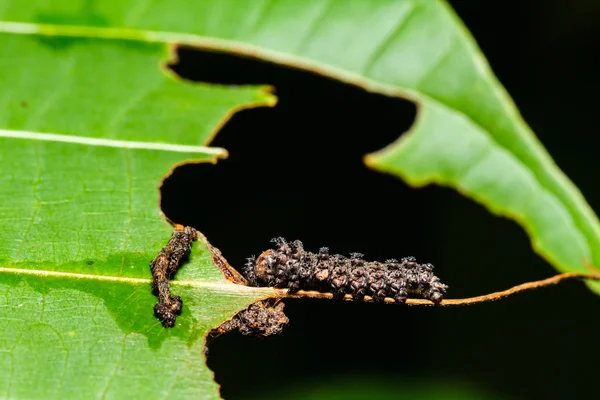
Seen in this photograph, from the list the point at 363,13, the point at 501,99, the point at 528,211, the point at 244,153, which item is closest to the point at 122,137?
the point at 244,153

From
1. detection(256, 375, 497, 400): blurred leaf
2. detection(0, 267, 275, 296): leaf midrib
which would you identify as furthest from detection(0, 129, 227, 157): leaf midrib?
detection(256, 375, 497, 400): blurred leaf

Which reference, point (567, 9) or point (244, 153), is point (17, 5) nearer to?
point (244, 153)

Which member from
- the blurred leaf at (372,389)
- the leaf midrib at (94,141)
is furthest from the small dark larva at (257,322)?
the blurred leaf at (372,389)

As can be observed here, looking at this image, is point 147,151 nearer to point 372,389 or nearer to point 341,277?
point 341,277

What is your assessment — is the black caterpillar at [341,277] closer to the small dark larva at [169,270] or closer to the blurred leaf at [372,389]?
the small dark larva at [169,270]

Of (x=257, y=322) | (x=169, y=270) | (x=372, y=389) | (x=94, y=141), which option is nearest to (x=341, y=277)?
(x=257, y=322)
